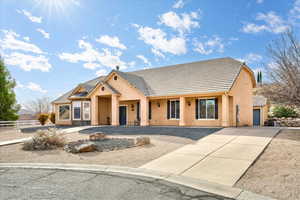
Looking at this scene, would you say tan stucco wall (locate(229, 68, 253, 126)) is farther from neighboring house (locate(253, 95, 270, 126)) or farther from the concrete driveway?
neighboring house (locate(253, 95, 270, 126))

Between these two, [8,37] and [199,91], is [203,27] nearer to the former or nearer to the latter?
[199,91]

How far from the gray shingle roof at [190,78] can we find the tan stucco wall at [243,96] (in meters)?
1.34

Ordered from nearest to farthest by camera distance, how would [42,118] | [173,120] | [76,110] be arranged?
1. [173,120]
2. [76,110]
3. [42,118]

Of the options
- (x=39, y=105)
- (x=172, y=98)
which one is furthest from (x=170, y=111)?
(x=39, y=105)

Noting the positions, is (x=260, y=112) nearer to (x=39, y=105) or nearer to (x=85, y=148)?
(x=85, y=148)

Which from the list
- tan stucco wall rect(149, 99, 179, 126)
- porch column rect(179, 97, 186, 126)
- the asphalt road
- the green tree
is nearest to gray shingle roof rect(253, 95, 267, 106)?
porch column rect(179, 97, 186, 126)

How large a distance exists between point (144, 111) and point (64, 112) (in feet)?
34.8

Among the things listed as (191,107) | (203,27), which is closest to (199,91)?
(191,107)

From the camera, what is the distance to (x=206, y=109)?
15508 mm

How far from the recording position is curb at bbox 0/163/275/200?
11.9 ft

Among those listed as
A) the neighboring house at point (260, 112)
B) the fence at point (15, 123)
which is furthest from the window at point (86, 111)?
the neighboring house at point (260, 112)

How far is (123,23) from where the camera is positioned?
50.6 ft

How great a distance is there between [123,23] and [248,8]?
32.1ft

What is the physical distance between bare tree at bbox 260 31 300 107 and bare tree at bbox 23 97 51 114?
54831mm
